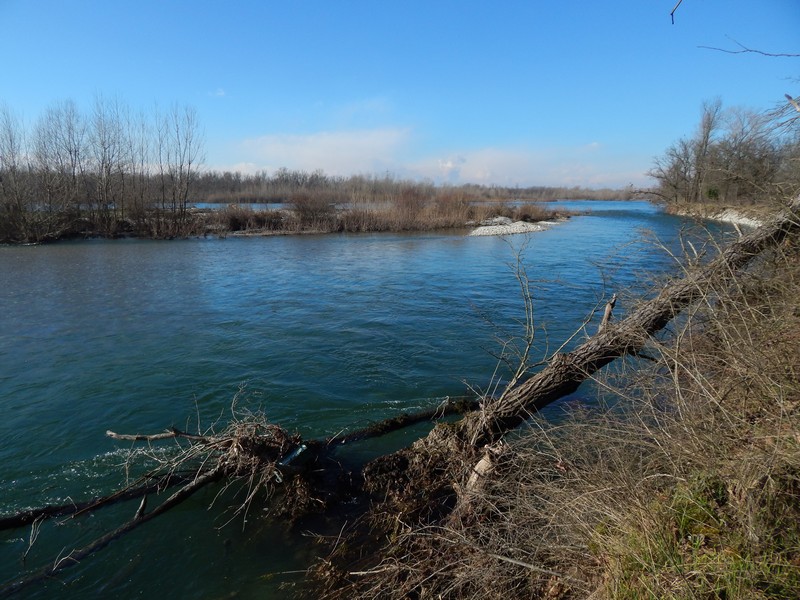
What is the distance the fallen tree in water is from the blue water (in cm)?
39

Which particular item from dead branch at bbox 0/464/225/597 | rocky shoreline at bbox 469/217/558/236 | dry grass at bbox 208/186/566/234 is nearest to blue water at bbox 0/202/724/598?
dead branch at bbox 0/464/225/597

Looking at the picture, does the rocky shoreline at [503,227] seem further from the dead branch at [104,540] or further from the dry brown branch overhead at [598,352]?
the dead branch at [104,540]

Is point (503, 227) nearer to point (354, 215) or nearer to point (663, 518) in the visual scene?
point (354, 215)

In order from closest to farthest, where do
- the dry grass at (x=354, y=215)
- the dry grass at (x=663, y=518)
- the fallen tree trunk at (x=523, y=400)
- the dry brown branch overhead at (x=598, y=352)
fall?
the dry grass at (x=663, y=518), the fallen tree trunk at (x=523, y=400), the dry brown branch overhead at (x=598, y=352), the dry grass at (x=354, y=215)

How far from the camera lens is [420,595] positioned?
341 cm

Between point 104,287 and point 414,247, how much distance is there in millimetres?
18735

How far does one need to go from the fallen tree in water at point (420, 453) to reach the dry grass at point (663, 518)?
62 centimetres

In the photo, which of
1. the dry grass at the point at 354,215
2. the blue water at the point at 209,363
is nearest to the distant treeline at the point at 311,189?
the dry grass at the point at 354,215

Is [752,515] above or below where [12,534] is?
above

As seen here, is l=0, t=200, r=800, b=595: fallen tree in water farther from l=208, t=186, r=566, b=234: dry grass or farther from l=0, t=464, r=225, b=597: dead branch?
l=208, t=186, r=566, b=234: dry grass

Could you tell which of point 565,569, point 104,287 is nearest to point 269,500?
point 565,569

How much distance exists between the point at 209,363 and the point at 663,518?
8.90 m

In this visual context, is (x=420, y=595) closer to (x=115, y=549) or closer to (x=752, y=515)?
(x=752, y=515)

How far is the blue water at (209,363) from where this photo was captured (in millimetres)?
4562
